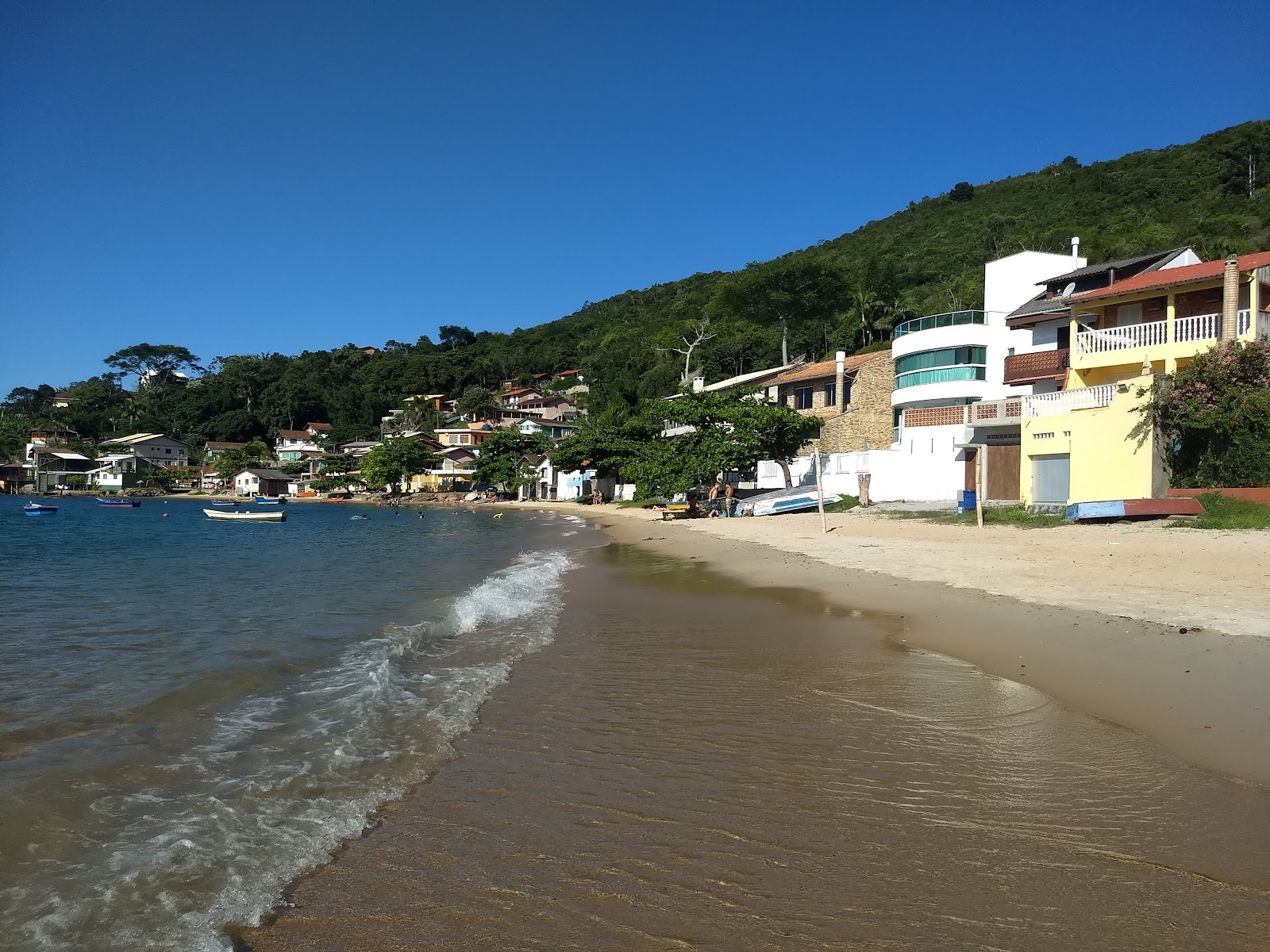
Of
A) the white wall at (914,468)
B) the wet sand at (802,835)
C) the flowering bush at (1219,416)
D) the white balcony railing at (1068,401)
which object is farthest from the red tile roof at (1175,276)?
the wet sand at (802,835)

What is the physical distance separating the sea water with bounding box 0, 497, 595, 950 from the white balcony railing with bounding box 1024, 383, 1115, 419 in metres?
17.1

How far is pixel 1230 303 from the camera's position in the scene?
2205cm

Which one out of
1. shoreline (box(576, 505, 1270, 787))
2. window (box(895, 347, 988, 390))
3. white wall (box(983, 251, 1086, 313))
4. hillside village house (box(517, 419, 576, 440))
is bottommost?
shoreline (box(576, 505, 1270, 787))

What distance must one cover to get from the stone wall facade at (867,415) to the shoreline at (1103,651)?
79.5 ft

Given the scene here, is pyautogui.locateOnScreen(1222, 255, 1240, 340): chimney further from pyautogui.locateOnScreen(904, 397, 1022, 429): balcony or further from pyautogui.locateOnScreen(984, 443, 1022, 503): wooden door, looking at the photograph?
pyautogui.locateOnScreen(984, 443, 1022, 503): wooden door

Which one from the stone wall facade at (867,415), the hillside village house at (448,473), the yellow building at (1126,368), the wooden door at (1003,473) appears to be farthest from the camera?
the hillside village house at (448,473)

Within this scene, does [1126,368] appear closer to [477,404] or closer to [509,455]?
[509,455]

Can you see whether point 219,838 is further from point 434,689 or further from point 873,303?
point 873,303

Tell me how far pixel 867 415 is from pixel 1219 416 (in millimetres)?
22396

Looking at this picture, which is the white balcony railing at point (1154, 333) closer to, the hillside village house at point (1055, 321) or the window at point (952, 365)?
the hillside village house at point (1055, 321)

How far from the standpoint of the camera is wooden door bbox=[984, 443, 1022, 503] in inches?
1048

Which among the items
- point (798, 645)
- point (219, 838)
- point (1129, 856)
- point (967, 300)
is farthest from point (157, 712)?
point (967, 300)

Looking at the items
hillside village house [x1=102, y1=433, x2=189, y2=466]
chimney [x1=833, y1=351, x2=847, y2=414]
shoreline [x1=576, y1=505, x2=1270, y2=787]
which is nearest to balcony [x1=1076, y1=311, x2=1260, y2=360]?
shoreline [x1=576, y1=505, x2=1270, y2=787]

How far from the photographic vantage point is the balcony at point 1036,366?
1159 inches
